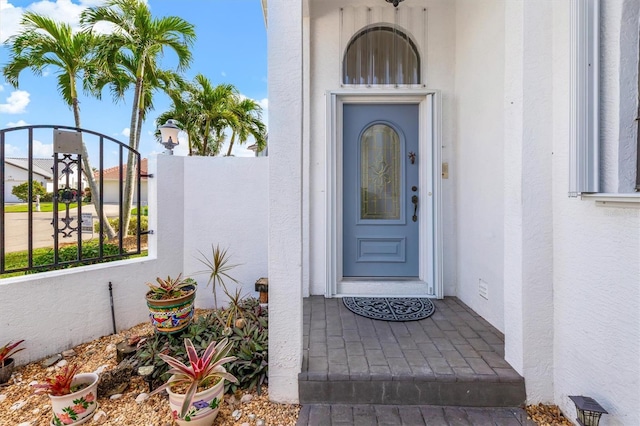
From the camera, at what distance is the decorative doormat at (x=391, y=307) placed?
2551 millimetres

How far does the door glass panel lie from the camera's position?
3158 millimetres

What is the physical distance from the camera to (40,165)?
254cm

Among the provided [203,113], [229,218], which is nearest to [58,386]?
[229,218]

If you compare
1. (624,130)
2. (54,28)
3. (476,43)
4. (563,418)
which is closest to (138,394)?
(563,418)

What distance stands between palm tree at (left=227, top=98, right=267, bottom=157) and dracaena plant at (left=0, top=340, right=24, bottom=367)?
27.7ft

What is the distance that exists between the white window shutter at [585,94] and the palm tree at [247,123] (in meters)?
9.09

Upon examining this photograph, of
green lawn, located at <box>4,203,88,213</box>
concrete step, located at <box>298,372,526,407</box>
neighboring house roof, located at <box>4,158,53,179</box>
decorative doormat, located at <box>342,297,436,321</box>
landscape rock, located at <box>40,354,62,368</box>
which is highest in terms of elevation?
neighboring house roof, located at <box>4,158,53,179</box>

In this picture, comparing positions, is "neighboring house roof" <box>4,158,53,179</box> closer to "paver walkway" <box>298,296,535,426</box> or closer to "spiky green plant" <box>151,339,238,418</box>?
"spiky green plant" <box>151,339,238,418</box>

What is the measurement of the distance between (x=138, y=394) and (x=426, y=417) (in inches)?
71.1

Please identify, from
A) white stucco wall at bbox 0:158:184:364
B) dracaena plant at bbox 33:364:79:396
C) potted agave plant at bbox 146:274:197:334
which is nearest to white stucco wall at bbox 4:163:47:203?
white stucco wall at bbox 0:158:184:364

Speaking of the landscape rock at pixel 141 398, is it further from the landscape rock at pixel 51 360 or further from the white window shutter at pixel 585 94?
the white window shutter at pixel 585 94

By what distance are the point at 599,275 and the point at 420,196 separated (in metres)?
1.79

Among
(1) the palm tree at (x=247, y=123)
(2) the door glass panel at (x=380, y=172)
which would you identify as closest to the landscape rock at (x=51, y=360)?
(2) the door glass panel at (x=380, y=172)

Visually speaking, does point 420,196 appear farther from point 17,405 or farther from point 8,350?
point 8,350
